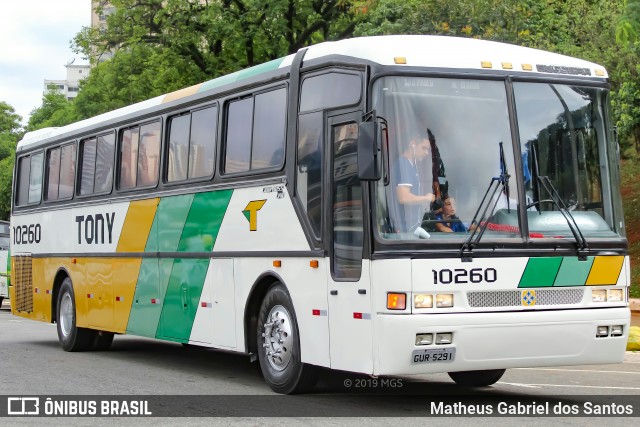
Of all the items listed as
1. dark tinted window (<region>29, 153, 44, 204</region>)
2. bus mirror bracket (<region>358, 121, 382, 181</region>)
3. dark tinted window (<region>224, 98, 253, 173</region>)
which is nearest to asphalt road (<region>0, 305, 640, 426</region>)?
bus mirror bracket (<region>358, 121, 382, 181</region>)

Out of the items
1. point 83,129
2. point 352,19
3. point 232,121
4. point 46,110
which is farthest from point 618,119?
point 46,110

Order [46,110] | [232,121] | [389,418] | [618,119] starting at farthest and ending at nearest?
[46,110] < [618,119] < [232,121] < [389,418]

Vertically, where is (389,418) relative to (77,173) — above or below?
below

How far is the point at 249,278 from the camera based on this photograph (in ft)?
39.5

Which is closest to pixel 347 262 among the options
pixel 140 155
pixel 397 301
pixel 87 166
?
pixel 397 301

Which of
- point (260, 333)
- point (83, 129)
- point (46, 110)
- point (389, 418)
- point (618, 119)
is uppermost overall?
point (46, 110)

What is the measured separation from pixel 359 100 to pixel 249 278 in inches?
111

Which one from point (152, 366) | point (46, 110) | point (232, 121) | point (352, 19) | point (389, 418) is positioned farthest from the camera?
point (46, 110)

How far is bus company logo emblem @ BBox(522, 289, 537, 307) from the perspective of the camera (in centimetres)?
973

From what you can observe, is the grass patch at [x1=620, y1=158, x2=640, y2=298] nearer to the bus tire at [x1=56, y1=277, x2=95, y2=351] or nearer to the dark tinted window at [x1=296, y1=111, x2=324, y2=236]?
the bus tire at [x1=56, y1=277, x2=95, y2=351]

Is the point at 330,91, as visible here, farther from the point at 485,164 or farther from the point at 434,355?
the point at 434,355

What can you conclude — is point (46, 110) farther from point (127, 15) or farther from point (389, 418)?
point (389, 418)

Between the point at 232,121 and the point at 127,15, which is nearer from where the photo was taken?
the point at 232,121

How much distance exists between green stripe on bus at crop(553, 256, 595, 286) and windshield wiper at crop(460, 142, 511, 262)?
0.73m
